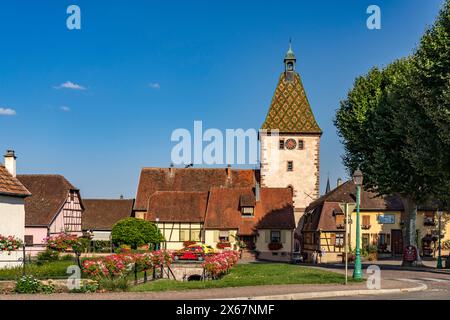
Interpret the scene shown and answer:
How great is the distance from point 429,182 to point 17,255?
23.8 m

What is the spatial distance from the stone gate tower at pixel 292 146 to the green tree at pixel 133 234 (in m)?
19.0

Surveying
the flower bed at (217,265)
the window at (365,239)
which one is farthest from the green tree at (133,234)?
the flower bed at (217,265)

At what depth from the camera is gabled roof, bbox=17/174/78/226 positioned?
52.9 meters

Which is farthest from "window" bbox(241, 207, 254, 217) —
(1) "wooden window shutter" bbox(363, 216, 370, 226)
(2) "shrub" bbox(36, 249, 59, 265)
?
(2) "shrub" bbox(36, 249, 59, 265)

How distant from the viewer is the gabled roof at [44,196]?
5291 cm

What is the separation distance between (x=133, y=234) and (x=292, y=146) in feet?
78.7

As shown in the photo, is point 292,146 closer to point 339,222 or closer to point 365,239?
point 339,222

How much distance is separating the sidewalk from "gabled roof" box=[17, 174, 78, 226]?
3522cm

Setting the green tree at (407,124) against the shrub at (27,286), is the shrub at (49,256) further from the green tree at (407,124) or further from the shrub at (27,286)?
the green tree at (407,124)

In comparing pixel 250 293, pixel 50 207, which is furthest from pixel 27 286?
pixel 50 207

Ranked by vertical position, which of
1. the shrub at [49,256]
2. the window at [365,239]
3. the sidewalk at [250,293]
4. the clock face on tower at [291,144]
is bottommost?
the window at [365,239]

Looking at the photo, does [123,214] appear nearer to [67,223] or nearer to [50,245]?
[67,223]

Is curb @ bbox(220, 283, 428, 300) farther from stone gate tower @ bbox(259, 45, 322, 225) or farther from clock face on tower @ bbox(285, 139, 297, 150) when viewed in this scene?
clock face on tower @ bbox(285, 139, 297, 150)
